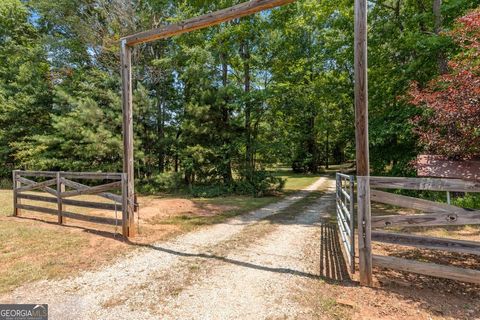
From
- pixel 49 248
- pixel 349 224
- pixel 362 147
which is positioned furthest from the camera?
pixel 49 248

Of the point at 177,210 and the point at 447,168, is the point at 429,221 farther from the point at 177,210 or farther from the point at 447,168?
the point at 177,210

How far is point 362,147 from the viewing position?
3846 mm

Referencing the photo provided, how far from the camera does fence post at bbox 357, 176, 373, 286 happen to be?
3523 millimetres

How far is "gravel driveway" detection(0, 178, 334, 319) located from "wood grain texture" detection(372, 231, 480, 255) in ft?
3.76

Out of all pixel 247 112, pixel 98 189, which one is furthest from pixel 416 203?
pixel 247 112

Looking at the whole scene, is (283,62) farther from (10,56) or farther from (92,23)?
(10,56)

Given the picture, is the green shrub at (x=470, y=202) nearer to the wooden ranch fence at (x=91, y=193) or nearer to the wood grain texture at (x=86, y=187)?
the wooden ranch fence at (x=91, y=193)

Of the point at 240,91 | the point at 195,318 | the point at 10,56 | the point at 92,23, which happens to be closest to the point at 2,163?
the point at 10,56

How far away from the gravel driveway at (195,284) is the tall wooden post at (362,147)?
0.77m

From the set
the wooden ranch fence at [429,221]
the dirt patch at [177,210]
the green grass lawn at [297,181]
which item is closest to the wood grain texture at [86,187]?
the dirt patch at [177,210]

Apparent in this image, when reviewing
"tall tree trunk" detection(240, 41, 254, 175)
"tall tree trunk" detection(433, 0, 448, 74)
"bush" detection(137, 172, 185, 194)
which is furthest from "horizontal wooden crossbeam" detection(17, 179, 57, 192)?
"tall tree trunk" detection(433, 0, 448, 74)

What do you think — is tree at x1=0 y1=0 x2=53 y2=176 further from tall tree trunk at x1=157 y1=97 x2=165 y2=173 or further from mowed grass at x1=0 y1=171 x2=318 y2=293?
mowed grass at x1=0 y1=171 x2=318 y2=293

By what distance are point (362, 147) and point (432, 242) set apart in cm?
149

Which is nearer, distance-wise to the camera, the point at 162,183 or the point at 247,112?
the point at 247,112
